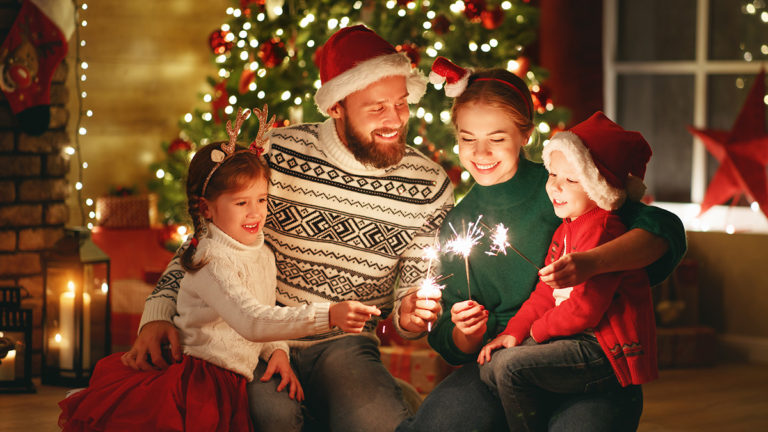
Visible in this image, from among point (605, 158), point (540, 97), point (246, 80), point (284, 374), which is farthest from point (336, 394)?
point (246, 80)

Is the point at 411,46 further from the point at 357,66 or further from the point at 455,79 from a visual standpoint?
the point at 455,79

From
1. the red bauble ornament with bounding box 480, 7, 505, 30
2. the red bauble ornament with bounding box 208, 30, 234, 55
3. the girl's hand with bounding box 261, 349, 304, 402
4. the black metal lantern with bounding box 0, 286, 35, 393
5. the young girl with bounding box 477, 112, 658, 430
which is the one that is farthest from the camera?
the red bauble ornament with bounding box 208, 30, 234, 55

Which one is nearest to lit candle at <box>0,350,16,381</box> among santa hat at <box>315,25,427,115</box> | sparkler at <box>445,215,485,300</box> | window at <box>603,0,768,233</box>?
santa hat at <box>315,25,427,115</box>

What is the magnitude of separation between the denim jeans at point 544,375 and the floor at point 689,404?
147 centimetres

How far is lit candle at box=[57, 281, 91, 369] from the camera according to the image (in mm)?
3684

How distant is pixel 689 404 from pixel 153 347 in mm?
2452

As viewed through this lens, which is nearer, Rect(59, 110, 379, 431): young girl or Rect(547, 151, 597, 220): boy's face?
Rect(547, 151, 597, 220): boy's face

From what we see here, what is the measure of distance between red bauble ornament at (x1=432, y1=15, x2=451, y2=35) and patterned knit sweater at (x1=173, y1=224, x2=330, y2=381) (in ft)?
6.04

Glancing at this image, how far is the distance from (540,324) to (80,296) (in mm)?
2271

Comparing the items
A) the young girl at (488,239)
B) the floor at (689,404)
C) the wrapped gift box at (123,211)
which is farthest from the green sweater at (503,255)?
the wrapped gift box at (123,211)

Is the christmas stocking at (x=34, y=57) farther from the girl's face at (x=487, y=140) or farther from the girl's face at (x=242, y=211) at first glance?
the girl's face at (x=487, y=140)

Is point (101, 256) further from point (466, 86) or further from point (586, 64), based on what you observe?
point (586, 64)

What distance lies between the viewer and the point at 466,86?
2.33 meters

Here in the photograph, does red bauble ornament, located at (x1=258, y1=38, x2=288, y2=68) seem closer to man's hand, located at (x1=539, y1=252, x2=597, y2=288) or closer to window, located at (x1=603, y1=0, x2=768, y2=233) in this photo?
window, located at (x1=603, y1=0, x2=768, y2=233)
